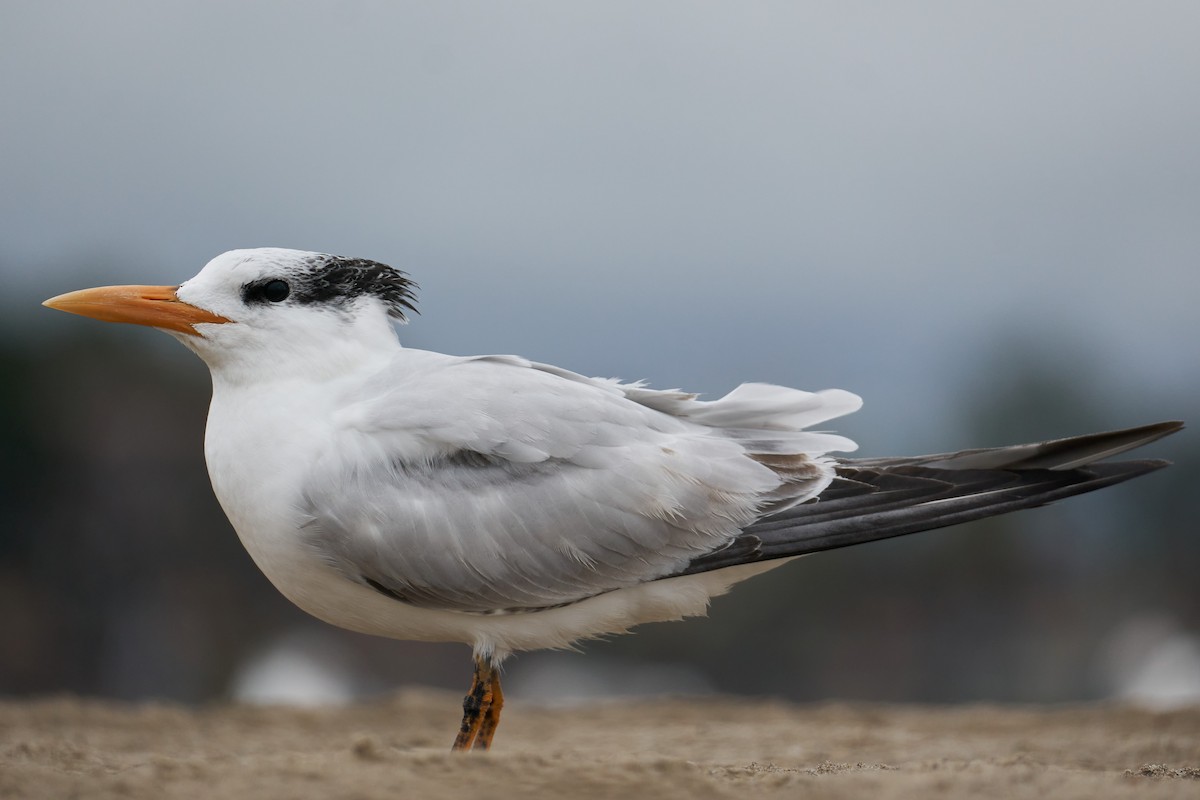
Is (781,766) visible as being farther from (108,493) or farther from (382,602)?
(108,493)

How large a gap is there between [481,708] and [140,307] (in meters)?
1.80

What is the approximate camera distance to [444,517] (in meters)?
3.68

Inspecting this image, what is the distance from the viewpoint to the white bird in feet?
12.1

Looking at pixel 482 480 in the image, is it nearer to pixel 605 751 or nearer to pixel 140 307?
pixel 140 307

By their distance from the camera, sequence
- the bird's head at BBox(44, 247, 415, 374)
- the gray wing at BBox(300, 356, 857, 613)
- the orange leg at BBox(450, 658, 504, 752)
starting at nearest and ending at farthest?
1. the gray wing at BBox(300, 356, 857, 613)
2. the orange leg at BBox(450, 658, 504, 752)
3. the bird's head at BBox(44, 247, 415, 374)

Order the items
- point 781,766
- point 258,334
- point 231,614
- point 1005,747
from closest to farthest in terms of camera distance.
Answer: point 258,334, point 781,766, point 1005,747, point 231,614

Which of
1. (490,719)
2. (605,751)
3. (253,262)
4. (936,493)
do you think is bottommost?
(605,751)

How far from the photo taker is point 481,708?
379 cm

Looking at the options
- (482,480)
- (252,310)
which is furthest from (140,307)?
(482,480)

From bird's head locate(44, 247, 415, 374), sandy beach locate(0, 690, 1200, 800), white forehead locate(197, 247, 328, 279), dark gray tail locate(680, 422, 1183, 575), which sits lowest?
sandy beach locate(0, 690, 1200, 800)

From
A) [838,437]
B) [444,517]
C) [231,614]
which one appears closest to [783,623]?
[231,614]

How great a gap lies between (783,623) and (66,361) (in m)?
7.25

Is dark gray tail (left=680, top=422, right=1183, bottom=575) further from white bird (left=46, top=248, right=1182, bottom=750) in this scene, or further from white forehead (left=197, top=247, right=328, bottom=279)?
white forehead (left=197, top=247, right=328, bottom=279)

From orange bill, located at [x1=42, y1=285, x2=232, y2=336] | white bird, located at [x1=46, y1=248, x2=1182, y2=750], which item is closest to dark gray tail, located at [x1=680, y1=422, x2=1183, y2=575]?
white bird, located at [x1=46, y1=248, x2=1182, y2=750]
